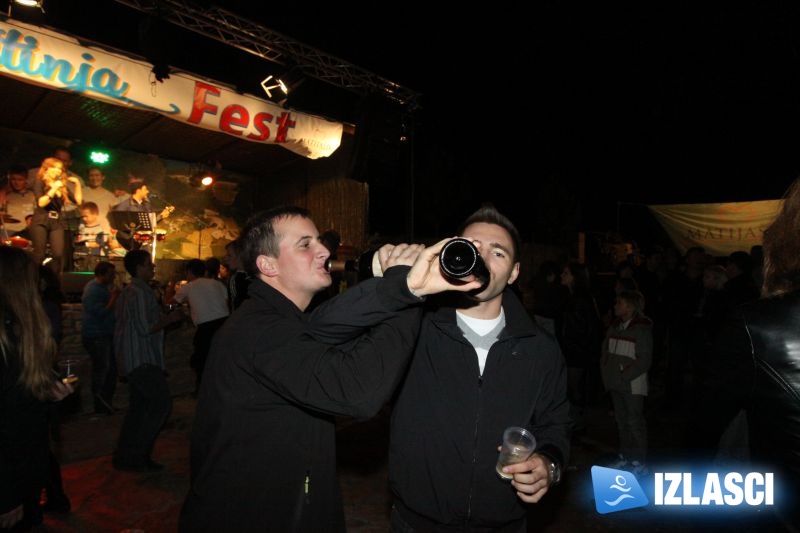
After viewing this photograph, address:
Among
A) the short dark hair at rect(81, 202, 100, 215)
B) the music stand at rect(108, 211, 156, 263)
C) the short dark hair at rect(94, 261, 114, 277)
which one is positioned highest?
the short dark hair at rect(81, 202, 100, 215)

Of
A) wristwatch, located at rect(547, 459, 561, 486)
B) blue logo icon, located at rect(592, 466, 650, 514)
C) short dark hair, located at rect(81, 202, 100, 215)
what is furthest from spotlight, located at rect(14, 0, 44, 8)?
blue logo icon, located at rect(592, 466, 650, 514)

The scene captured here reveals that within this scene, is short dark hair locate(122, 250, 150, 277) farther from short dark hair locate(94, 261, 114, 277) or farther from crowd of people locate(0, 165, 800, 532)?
crowd of people locate(0, 165, 800, 532)

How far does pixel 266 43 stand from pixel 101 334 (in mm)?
5083

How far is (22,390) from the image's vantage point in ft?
7.09

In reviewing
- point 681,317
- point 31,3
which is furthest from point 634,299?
point 31,3

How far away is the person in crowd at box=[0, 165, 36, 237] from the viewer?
954cm

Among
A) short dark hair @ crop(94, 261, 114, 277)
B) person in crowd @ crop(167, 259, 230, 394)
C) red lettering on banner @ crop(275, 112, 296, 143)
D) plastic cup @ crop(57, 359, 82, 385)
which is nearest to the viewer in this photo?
plastic cup @ crop(57, 359, 82, 385)

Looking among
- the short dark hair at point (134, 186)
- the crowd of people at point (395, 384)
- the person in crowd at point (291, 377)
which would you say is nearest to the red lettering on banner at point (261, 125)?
the short dark hair at point (134, 186)

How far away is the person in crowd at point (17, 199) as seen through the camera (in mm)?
9539

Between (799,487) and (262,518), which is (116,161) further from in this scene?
(799,487)

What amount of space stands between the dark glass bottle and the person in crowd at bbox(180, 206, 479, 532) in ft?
0.13

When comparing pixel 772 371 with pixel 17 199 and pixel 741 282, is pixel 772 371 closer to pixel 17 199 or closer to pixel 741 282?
pixel 741 282

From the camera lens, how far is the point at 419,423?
2.04 metres

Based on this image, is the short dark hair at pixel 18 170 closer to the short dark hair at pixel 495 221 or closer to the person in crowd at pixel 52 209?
the person in crowd at pixel 52 209
